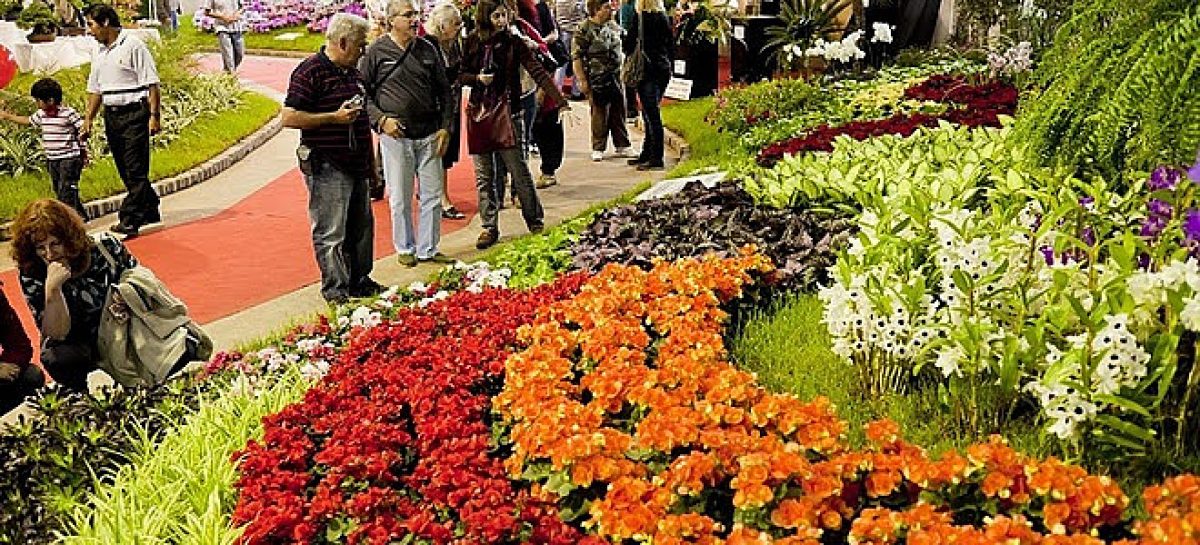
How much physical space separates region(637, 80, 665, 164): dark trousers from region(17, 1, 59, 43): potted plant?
26.7 ft

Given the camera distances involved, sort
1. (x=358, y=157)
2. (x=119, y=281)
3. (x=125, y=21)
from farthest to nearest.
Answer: (x=125, y=21) → (x=358, y=157) → (x=119, y=281)

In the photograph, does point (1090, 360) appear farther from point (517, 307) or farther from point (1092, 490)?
point (517, 307)

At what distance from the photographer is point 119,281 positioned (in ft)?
17.1

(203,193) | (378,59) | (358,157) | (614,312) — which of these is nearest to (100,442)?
(614,312)

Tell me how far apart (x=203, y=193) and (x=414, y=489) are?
7979 mm

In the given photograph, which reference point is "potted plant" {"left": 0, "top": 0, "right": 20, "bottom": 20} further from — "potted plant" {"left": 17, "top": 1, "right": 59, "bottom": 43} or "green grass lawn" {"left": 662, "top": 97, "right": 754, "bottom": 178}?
"green grass lawn" {"left": 662, "top": 97, "right": 754, "bottom": 178}

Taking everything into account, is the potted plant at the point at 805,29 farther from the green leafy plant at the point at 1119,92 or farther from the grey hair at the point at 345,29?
the green leafy plant at the point at 1119,92

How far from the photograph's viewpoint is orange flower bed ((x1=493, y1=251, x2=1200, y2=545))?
2.50m

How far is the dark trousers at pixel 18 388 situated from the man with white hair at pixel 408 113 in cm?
266

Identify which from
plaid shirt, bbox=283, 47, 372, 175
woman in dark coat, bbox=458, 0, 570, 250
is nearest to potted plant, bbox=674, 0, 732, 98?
woman in dark coat, bbox=458, 0, 570, 250

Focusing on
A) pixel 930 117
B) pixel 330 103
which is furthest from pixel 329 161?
pixel 930 117

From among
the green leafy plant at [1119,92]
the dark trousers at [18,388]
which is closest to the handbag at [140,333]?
the dark trousers at [18,388]

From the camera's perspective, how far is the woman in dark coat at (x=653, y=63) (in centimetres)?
1084

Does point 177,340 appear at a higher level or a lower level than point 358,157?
lower
